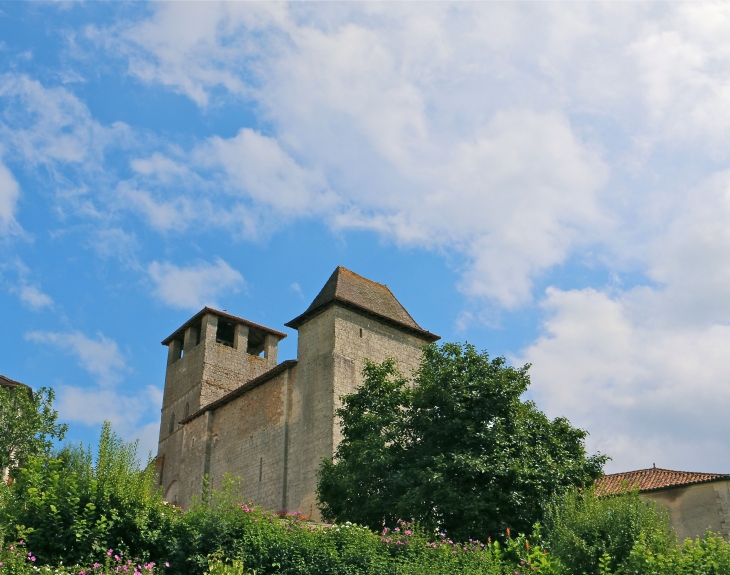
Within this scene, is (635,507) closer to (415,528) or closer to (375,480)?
(415,528)

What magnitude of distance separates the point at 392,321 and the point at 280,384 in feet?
13.5

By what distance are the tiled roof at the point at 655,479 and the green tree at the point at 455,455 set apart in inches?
139

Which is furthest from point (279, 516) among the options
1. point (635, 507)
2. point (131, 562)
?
point (635, 507)

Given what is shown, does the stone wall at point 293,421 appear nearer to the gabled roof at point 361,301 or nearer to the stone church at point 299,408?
the stone church at point 299,408

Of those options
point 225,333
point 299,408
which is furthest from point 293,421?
point 225,333

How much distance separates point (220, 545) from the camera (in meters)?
11.0

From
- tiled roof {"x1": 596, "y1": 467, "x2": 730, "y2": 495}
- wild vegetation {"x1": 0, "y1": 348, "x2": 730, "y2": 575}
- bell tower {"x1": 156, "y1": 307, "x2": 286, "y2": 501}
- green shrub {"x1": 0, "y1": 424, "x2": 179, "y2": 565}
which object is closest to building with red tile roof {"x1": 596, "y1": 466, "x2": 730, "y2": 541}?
tiled roof {"x1": 596, "y1": 467, "x2": 730, "y2": 495}

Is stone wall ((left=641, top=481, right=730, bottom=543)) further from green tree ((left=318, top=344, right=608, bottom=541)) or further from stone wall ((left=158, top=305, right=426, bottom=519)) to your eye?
stone wall ((left=158, top=305, right=426, bottom=519))

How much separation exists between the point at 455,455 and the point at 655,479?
26.9ft

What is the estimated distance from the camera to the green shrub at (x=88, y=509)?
33.9 feet

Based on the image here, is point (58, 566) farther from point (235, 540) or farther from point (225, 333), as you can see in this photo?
point (225, 333)

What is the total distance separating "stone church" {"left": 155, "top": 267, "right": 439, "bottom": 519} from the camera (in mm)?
21672

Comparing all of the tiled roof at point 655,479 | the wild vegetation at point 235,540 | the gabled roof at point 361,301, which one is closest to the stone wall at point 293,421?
the gabled roof at point 361,301

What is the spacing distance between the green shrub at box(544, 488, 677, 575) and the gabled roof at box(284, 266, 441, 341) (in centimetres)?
1225
